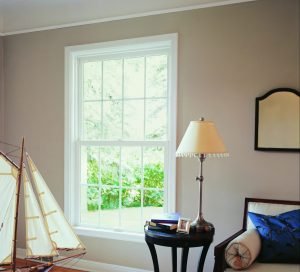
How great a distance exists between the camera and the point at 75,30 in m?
3.19

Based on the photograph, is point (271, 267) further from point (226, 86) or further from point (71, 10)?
point (71, 10)

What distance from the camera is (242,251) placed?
80.1 inches

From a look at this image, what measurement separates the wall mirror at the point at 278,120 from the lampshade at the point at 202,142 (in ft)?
1.31

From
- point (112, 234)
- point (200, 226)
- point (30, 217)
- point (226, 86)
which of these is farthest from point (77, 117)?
point (200, 226)

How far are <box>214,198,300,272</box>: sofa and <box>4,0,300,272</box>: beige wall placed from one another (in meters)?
0.35

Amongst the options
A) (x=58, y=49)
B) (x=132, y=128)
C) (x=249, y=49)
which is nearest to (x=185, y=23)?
(x=249, y=49)

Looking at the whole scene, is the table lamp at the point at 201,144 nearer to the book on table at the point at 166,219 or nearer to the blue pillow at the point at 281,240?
the book on table at the point at 166,219

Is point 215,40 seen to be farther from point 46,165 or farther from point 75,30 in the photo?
point 46,165

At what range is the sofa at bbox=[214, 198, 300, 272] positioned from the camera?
204 cm

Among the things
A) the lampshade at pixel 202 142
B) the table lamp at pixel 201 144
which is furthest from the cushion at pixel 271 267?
the lampshade at pixel 202 142

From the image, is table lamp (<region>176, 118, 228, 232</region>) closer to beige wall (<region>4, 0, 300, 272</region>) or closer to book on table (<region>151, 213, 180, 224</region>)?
book on table (<region>151, 213, 180, 224</region>)

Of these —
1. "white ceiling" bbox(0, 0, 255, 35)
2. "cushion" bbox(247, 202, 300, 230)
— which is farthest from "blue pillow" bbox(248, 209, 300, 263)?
"white ceiling" bbox(0, 0, 255, 35)

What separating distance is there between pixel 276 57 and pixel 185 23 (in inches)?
29.4

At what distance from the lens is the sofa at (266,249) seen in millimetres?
2035
